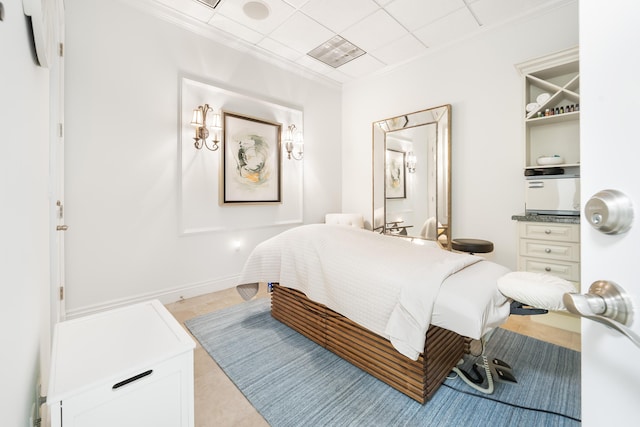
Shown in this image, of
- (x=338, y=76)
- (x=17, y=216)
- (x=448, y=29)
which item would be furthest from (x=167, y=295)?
(x=448, y=29)

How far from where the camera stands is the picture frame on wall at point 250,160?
10.6 feet

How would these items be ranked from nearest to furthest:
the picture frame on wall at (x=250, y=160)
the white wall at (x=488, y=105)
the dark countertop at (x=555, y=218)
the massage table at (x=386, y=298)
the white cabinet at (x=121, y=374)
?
the white cabinet at (x=121, y=374) < the massage table at (x=386, y=298) < the dark countertop at (x=555, y=218) < the white wall at (x=488, y=105) < the picture frame on wall at (x=250, y=160)

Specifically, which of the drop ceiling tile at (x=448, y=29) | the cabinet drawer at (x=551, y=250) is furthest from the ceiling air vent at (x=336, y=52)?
the cabinet drawer at (x=551, y=250)

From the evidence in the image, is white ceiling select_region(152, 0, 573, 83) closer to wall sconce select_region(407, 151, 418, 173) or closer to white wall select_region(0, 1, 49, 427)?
wall sconce select_region(407, 151, 418, 173)

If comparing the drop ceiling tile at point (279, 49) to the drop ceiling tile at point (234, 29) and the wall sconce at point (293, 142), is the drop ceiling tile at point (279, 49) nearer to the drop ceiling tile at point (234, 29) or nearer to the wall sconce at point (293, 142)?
the drop ceiling tile at point (234, 29)

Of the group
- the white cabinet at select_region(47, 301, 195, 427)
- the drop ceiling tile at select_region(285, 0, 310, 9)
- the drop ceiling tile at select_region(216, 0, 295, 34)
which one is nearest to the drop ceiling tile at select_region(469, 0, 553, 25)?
the drop ceiling tile at select_region(285, 0, 310, 9)

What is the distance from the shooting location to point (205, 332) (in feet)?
7.50

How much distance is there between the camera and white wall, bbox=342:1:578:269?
9.06 ft

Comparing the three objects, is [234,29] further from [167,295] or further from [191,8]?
[167,295]

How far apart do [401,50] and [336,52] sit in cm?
83

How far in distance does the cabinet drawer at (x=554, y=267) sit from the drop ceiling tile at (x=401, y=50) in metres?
2.72

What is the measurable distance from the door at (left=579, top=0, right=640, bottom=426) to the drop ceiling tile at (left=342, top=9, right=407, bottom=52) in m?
2.95

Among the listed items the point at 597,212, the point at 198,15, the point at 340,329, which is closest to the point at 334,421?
the point at 340,329

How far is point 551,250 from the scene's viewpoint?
Answer: 2.33 m
